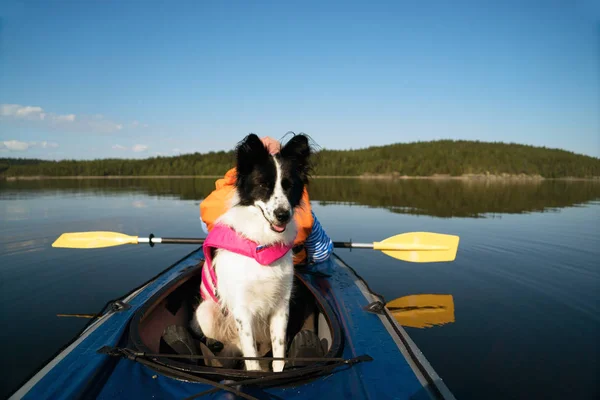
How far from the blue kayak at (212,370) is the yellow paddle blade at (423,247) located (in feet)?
10.9

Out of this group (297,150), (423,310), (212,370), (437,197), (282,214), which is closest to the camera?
(212,370)

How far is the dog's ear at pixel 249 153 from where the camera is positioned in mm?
2637

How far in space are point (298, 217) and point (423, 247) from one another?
3.54m

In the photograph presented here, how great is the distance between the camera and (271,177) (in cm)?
266

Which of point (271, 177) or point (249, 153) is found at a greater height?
point (249, 153)

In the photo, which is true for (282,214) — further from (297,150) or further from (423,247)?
(423,247)

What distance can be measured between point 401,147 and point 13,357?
132 m

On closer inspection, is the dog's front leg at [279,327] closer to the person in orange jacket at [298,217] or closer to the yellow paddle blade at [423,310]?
the person in orange jacket at [298,217]

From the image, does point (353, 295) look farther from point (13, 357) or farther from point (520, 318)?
point (13, 357)

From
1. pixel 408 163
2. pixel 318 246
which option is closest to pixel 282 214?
pixel 318 246

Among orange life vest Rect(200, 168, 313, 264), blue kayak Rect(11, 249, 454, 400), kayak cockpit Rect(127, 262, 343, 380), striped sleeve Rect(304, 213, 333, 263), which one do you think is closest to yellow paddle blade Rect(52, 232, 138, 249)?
orange life vest Rect(200, 168, 313, 264)

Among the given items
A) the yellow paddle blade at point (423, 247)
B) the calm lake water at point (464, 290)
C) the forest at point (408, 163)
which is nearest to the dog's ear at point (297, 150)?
the calm lake water at point (464, 290)

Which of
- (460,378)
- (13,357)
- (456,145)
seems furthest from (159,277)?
(456,145)

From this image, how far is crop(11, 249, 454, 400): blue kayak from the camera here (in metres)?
2.16
